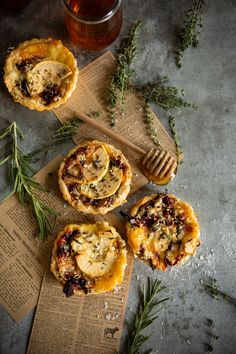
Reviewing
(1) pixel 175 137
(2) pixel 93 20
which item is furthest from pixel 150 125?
(2) pixel 93 20

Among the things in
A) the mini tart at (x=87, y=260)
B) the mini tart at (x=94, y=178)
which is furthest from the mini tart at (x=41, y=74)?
the mini tart at (x=87, y=260)

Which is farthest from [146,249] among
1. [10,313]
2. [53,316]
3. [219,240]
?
[10,313]

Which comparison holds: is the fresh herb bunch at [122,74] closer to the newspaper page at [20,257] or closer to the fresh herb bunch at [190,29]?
the fresh herb bunch at [190,29]

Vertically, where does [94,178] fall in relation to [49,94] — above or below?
below

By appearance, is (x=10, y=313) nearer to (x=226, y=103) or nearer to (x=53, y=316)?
(x=53, y=316)

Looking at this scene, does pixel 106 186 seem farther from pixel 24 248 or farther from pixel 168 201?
pixel 24 248
